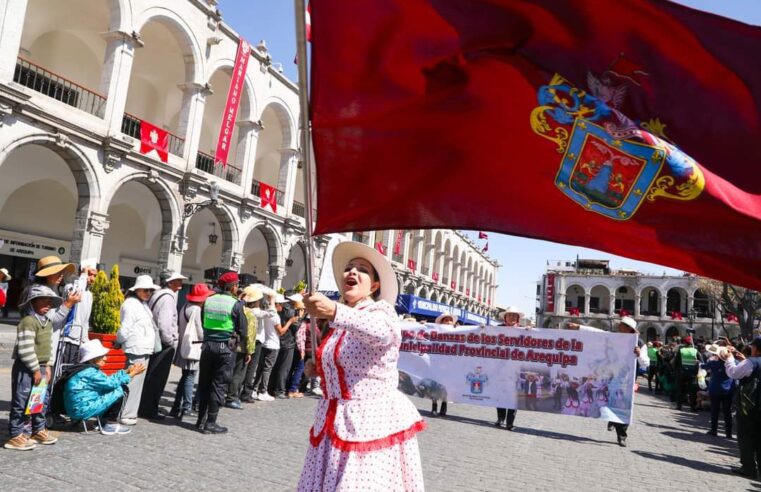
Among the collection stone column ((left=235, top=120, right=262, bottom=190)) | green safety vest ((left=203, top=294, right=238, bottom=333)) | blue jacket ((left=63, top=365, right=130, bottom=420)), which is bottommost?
blue jacket ((left=63, top=365, right=130, bottom=420))

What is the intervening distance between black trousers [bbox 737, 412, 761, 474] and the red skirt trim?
6.29m

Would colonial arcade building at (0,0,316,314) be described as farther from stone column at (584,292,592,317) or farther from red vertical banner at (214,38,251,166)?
stone column at (584,292,592,317)

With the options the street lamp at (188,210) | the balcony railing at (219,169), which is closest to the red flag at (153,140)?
the street lamp at (188,210)

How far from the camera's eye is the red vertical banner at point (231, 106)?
64.4 feet

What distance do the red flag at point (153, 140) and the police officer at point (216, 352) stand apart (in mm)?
12320

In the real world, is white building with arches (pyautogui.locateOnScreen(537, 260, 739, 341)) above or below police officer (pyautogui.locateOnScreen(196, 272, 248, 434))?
above

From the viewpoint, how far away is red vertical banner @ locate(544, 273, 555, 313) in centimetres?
7112

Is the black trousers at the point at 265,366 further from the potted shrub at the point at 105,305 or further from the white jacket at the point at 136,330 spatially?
the white jacket at the point at 136,330

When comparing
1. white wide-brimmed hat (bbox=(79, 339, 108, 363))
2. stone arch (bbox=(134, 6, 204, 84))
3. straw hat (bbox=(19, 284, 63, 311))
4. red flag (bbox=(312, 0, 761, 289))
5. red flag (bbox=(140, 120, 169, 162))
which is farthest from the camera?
red flag (bbox=(140, 120, 169, 162))

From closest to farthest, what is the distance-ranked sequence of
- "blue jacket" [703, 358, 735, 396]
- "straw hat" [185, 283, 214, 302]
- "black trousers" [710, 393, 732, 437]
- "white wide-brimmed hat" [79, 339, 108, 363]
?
"white wide-brimmed hat" [79, 339, 108, 363]
"straw hat" [185, 283, 214, 302]
"blue jacket" [703, 358, 735, 396]
"black trousers" [710, 393, 732, 437]

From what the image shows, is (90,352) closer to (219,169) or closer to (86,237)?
(86,237)

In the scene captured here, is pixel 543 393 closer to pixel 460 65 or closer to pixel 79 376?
pixel 79 376

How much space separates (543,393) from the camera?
9188 millimetres

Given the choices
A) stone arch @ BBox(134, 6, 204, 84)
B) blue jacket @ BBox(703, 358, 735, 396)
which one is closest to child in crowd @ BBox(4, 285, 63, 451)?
blue jacket @ BBox(703, 358, 735, 396)
